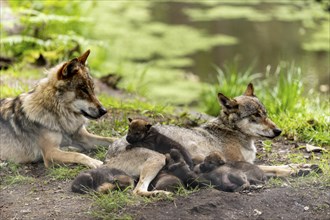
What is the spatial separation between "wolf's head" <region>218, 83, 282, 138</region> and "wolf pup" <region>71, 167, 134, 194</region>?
1.37 metres

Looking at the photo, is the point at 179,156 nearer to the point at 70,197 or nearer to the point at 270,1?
the point at 70,197

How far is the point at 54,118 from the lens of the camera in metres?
7.57

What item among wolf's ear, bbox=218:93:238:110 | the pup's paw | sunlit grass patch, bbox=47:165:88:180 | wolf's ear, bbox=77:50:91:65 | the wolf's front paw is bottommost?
sunlit grass patch, bbox=47:165:88:180

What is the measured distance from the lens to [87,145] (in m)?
7.87

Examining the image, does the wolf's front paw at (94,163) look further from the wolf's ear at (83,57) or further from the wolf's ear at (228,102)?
the wolf's ear at (228,102)

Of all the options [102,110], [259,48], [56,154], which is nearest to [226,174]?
[102,110]

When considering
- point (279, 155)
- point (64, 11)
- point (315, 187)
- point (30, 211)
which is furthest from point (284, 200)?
point (64, 11)

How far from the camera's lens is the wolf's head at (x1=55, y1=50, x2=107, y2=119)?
7246 millimetres

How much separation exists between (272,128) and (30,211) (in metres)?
2.53

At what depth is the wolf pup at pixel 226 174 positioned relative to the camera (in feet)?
19.7

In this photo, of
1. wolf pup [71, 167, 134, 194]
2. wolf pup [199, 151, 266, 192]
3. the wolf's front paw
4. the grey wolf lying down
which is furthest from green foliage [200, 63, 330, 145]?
wolf pup [71, 167, 134, 194]

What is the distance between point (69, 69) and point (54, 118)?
677 mm

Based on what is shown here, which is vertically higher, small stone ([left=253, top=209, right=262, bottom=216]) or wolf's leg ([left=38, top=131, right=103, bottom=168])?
small stone ([left=253, top=209, right=262, bottom=216])

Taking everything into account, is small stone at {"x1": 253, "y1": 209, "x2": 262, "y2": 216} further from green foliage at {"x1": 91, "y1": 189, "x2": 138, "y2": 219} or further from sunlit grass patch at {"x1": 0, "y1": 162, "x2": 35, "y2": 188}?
sunlit grass patch at {"x1": 0, "y1": 162, "x2": 35, "y2": 188}
